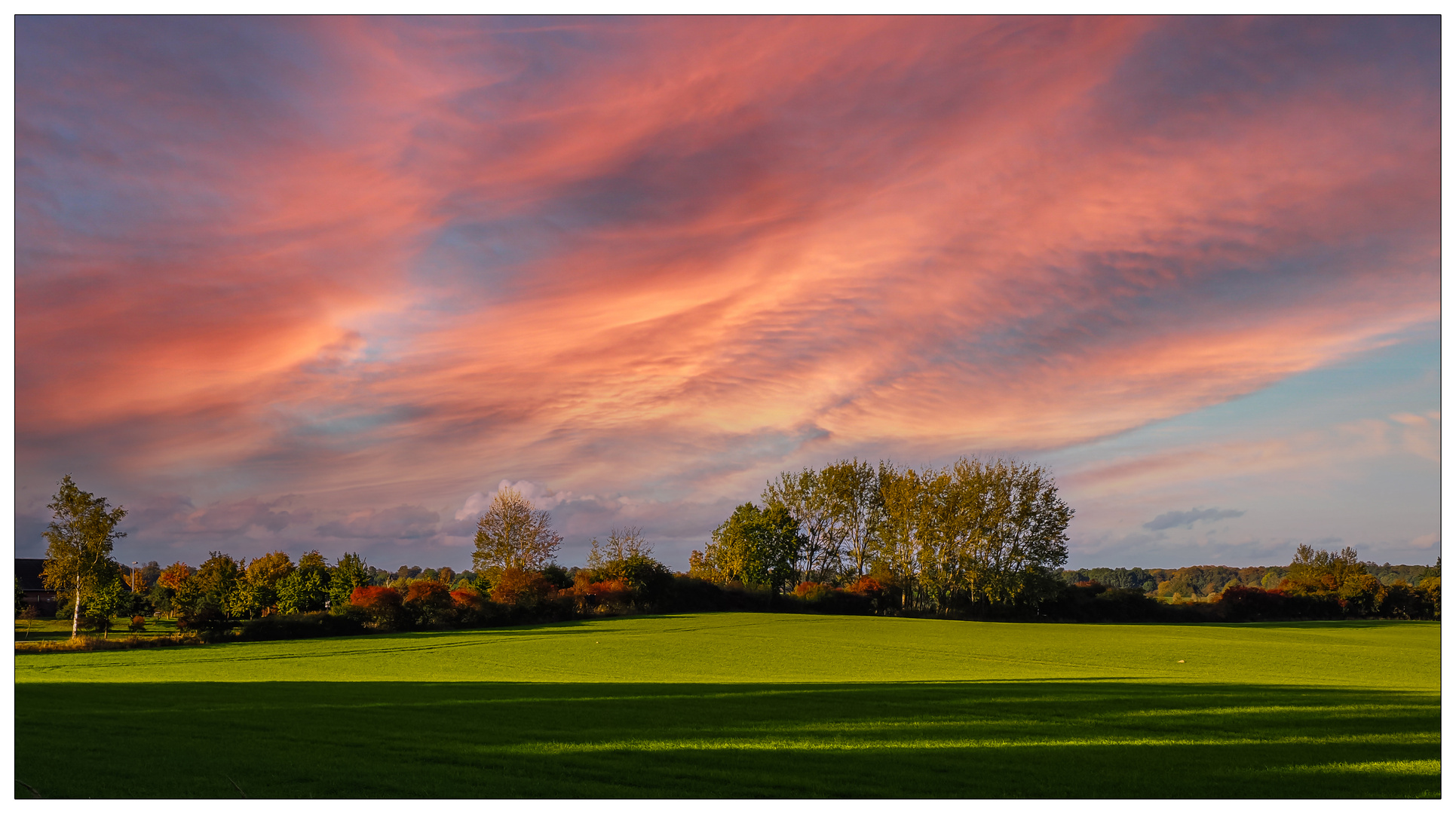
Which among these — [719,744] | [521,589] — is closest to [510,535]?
[521,589]

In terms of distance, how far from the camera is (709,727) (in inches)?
561

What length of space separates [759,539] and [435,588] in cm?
3649

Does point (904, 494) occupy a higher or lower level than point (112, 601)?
higher

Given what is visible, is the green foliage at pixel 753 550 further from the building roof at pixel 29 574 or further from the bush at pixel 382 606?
the building roof at pixel 29 574

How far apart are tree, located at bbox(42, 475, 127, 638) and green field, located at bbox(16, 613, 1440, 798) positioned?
14.4 meters

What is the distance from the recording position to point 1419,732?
1471 cm

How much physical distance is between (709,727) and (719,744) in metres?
1.67

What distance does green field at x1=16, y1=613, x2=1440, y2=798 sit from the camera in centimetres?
1049

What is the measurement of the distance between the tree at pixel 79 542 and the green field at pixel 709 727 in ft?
47.3

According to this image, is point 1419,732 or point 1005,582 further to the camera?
point 1005,582

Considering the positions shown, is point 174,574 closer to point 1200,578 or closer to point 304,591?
point 304,591

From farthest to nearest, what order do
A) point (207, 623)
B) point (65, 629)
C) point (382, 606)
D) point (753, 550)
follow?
point (753, 550) → point (65, 629) → point (382, 606) → point (207, 623)

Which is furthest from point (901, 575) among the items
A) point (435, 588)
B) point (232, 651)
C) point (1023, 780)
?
point (1023, 780)

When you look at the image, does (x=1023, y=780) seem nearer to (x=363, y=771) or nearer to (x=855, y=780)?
(x=855, y=780)
